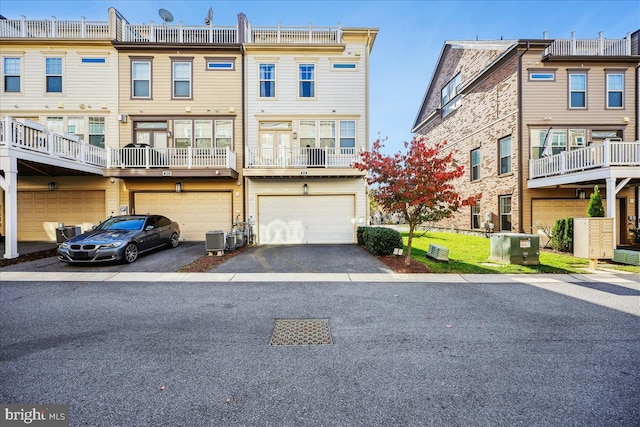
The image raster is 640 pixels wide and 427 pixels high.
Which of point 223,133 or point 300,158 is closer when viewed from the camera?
point 300,158

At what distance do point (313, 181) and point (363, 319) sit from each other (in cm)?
965

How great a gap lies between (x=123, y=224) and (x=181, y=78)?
8099 millimetres

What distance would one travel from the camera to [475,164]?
57.1ft

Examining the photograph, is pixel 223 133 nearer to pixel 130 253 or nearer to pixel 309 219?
pixel 309 219

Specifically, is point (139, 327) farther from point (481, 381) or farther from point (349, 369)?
point (481, 381)

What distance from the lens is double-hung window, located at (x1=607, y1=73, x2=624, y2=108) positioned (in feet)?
45.6

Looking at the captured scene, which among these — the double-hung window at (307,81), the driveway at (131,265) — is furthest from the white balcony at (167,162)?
the double-hung window at (307,81)

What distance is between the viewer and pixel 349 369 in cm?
316

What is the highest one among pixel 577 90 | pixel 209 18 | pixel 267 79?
pixel 209 18

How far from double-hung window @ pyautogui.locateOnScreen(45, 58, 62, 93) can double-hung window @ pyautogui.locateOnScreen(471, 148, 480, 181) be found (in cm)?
2287

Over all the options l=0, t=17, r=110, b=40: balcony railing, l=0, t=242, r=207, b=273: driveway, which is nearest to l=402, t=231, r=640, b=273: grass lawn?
l=0, t=242, r=207, b=273: driveway

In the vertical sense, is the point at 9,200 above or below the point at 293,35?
below

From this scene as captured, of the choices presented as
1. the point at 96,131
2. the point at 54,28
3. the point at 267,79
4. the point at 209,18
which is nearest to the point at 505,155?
the point at 267,79

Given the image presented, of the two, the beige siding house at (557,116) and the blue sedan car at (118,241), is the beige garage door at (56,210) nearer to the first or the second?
the blue sedan car at (118,241)
